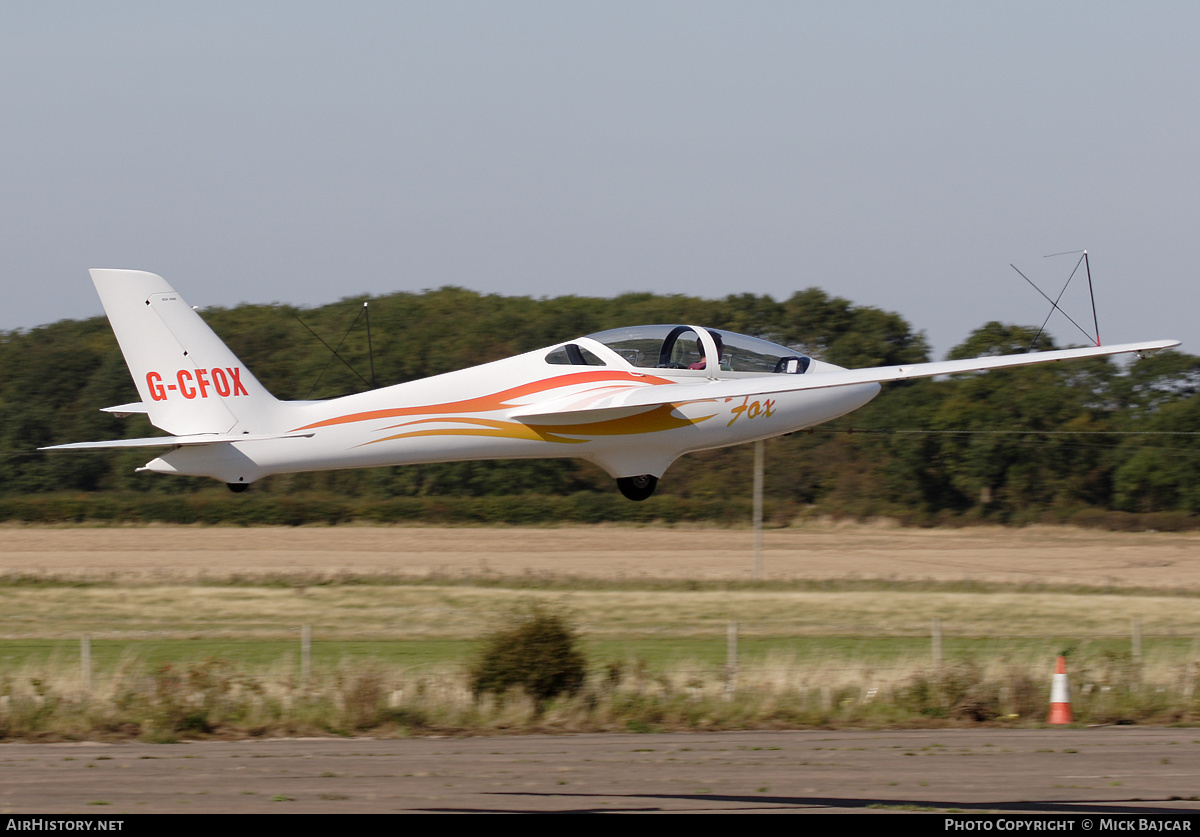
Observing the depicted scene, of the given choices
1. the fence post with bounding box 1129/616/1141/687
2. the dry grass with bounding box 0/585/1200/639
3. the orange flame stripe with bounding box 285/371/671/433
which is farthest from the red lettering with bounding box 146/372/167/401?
the dry grass with bounding box 0/585/1200/639

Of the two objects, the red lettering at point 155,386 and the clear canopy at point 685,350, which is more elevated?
the clear canopy at point 685,350

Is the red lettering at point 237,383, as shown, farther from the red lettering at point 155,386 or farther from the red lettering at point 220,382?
the red lettering at point 155,386

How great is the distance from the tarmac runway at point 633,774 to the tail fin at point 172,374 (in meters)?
4.64

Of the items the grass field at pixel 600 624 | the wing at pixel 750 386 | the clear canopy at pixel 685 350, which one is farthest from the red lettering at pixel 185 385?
the grass field at pixel 600 624

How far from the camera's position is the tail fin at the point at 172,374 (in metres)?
16.8

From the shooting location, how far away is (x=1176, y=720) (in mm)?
25453

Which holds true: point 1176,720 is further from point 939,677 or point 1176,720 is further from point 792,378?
point 792,378

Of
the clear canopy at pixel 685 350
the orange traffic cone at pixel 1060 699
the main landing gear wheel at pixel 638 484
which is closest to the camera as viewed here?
the clear canopy at pixel 685 350

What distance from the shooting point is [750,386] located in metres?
17.1

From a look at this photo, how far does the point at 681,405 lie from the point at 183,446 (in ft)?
21.1

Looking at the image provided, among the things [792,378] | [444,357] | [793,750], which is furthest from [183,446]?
[444,357]

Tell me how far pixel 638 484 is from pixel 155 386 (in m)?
6.50

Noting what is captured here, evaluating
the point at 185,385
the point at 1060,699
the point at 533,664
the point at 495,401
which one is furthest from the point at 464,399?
the point at 1060,699

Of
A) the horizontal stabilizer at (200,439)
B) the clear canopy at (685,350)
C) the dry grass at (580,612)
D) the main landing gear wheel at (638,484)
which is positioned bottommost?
the dry grass at (580,612)
